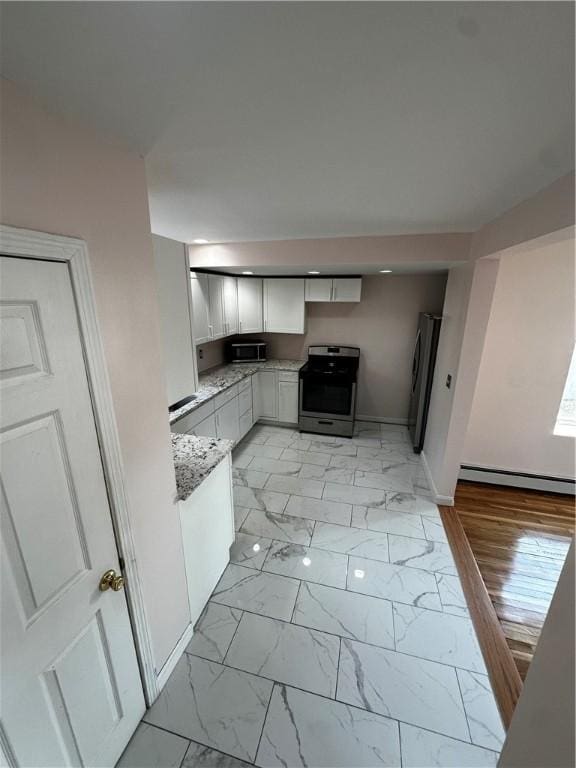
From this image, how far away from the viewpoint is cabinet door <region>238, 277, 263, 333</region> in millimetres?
4012

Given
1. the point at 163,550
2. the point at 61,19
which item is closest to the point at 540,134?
the point at 61,19

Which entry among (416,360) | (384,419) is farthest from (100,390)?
(384,419)

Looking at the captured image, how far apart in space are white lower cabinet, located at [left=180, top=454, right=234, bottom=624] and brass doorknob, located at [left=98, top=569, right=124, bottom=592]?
46 centimetres

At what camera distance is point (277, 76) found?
70 centimetres

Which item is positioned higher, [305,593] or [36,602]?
[36,602]

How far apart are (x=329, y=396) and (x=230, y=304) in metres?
1.74

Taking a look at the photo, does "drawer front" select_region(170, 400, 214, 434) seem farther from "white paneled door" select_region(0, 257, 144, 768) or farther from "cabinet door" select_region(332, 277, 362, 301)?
"cabinet door" select_region(332, 277, 362, 301)

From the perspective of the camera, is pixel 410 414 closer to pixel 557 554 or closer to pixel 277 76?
pixel 557 554

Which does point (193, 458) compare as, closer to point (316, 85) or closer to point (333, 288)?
point (316, 85)

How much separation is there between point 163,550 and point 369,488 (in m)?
2.21

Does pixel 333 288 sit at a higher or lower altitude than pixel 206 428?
higher

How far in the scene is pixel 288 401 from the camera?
14.1ft

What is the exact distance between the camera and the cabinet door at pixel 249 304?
158 inches

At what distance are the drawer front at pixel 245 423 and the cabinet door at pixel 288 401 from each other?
49 cm
